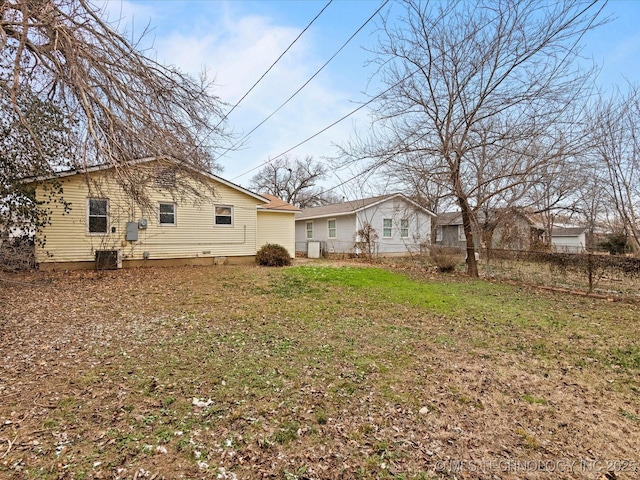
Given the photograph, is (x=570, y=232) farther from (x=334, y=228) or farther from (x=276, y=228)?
(x=276, y=228)

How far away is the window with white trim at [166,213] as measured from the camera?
11742mm

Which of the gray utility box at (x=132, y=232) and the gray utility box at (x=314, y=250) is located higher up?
the gray utility box at (x=132, y=232)

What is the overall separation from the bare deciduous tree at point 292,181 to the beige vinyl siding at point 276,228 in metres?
20.7

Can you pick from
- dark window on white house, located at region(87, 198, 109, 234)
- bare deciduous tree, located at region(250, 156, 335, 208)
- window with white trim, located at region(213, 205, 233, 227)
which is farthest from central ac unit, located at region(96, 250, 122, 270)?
bare deciduous tree, located at region(250, 156, 335, 208)

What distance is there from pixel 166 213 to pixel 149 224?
0.72m

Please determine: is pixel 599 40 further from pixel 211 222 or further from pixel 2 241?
pixel 2 241

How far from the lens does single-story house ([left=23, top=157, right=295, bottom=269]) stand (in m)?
9.83

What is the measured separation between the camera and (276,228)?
15297mm

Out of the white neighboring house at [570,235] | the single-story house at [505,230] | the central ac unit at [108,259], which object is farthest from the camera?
the white neighboring house at [570,235]

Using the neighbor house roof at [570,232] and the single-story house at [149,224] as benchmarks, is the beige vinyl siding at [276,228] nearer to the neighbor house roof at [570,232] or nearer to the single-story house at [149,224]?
the single-story house at [149,224]

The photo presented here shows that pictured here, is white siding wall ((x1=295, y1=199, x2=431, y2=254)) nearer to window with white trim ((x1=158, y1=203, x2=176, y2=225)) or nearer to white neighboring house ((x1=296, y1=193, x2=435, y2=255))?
white neighboring house ((x1=296, y1=193, x2=435, y2=255))

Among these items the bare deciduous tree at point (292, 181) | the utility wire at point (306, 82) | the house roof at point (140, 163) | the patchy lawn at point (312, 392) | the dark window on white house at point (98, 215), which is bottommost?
the patchy lawn at point (312, 392)

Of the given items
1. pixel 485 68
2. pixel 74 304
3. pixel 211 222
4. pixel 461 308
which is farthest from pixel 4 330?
pixel 485 68

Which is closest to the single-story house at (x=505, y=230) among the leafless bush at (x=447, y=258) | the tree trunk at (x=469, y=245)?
the leafless bush at (x=447, y=258)
